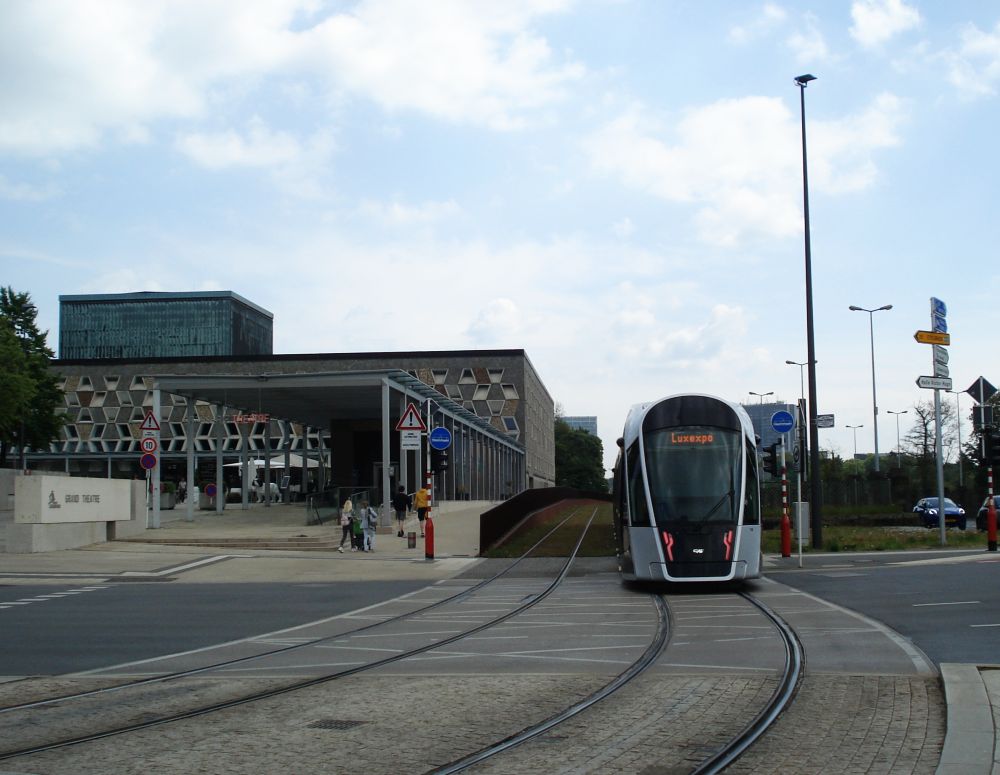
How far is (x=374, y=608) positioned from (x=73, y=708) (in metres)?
8.78

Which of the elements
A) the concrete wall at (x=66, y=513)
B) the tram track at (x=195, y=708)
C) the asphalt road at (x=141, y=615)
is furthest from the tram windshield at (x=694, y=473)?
the concrete wall at (x=66, y=513)

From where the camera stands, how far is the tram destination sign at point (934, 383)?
1095 inches

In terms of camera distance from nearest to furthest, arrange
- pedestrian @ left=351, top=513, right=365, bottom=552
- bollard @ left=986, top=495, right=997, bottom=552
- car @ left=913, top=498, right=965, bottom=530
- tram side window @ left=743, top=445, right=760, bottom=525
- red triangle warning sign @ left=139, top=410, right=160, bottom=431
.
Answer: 1. tram side window @ left=743, top=445, right=760, bottom=525
2. bollard @ left=986, top=495, right=997, bottom=552
3. pedestrian @ left=351, top=513, right=365, bottom=552
4. red triangle warning sign @ left=139, top=410, right=160, bottom=431
5. car @ left=913, top=498, right=965, bottom=530

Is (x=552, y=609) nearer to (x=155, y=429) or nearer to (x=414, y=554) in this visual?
(x=414, y=554)

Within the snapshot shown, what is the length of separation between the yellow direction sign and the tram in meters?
10.5

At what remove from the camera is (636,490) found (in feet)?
62.5

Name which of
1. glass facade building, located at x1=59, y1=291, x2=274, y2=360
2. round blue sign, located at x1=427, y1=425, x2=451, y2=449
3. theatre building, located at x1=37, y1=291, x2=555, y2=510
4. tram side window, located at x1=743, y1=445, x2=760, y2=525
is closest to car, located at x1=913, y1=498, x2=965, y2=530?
theatre building, located at x1=37, y1=291, x2=555, y2=510

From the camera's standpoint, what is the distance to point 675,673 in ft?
32.9

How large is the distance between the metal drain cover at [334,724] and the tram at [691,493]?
36.2 ft

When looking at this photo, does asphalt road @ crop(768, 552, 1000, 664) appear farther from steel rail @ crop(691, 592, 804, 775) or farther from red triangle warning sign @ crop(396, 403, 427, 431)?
red triangle warning sign @ crop(396, 403, 427, 431)

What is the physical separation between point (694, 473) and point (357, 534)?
1483 cm

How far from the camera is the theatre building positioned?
43.2 meters

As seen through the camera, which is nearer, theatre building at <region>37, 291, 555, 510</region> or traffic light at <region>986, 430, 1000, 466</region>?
traffic light at <region>986, 430, 1000, 466</region>

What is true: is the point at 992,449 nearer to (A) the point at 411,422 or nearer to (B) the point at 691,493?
(B) the point at 691,493
